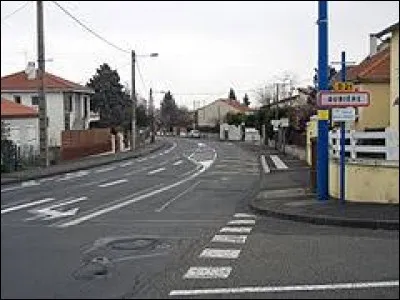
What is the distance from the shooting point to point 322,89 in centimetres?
1781

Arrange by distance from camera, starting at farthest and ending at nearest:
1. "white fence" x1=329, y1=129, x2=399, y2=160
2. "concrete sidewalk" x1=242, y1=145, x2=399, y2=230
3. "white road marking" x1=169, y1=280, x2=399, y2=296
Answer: "white fence" x1=329, y1=129, x2=399, y2=160
"concrete sidewalk" x1=242, y1=145, x2=399, y2=230
"white road marking" x1=169, y1=280, x2=399, y2=296

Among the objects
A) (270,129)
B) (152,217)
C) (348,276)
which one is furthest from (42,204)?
(270,129)

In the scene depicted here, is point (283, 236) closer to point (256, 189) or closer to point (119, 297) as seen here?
point (119, 297)

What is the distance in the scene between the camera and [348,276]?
30.7ft

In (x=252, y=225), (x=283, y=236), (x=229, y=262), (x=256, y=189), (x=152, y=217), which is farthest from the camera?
(x=256, y=189)

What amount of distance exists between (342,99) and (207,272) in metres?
8.58

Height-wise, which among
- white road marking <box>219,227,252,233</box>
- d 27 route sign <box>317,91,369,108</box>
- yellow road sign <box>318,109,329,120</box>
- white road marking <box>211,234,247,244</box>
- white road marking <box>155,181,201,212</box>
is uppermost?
d 27 route sign <box>317,91,369,108</box>

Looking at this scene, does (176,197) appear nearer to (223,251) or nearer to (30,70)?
(223,251)

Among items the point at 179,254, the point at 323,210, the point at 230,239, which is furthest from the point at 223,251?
the point at 323,210

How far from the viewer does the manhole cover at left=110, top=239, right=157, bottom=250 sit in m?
11.7

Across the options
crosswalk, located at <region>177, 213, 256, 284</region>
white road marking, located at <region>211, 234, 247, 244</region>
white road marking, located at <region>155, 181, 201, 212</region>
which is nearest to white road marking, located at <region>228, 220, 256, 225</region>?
crosswalk, located at <region>177, 213, 256, 284</region>

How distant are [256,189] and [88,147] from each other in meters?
31.6

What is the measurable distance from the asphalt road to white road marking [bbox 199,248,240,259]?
2cm

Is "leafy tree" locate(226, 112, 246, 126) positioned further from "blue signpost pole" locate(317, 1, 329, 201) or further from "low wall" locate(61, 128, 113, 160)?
"blue signpost pole" locate(317, 1, 329, 201)
